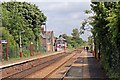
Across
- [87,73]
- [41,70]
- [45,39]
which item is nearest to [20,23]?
[41,70]

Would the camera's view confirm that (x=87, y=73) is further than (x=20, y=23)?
No

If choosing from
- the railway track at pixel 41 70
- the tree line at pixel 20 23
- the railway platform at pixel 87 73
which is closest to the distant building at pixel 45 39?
the tree line at pixel 20 23

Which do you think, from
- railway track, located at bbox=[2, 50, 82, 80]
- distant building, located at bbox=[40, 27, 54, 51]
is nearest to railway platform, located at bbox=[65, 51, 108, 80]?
railway track, located at bbox=[2, 50, 82, 80]

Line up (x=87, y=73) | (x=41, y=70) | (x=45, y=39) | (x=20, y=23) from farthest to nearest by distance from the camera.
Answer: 1. (x=45, y=39)
2. (x=20, y=23)
3. (x=41, y=70)
4. (x=87, y=73)

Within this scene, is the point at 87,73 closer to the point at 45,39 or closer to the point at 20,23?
the point at 20,23

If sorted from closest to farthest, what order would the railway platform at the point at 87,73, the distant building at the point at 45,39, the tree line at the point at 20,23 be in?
the railway platform at the point at 87,73 → the tree line at the point at 20,23 → the distant building at the point at 45,39

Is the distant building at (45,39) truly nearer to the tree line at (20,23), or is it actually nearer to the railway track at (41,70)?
the tree line at (20,23)

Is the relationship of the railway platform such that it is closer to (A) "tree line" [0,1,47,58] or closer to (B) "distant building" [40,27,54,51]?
(A) "tree line" [0,1,47,58]

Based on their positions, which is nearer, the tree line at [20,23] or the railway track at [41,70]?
the railway track at [41,70]

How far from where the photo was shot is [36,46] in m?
81.2

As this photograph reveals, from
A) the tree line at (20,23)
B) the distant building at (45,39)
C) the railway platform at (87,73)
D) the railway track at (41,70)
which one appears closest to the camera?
the railway platform at (87,73)

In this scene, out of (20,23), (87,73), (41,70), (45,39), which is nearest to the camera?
(87,73)

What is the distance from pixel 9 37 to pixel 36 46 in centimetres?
2661

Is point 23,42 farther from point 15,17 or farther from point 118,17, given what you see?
point 118,17
